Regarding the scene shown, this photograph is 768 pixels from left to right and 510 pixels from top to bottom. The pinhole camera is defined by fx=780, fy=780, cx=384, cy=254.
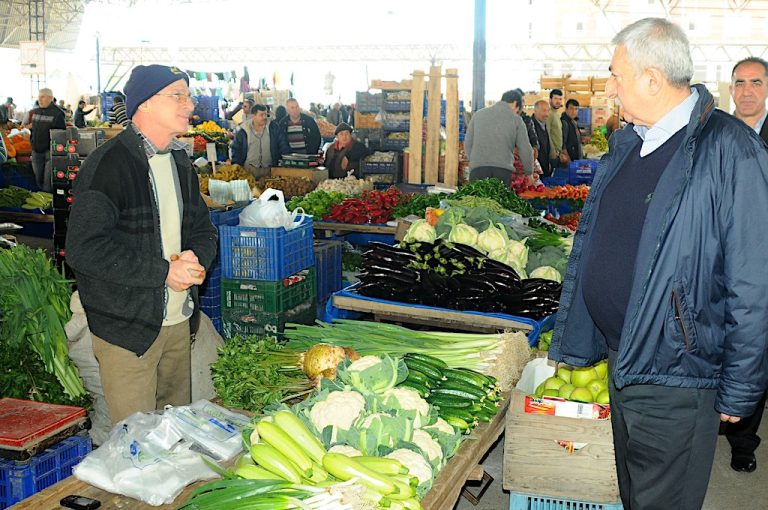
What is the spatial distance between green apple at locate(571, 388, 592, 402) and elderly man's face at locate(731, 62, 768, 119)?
2.36 metres

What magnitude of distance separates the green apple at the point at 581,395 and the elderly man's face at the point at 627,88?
1.48 m

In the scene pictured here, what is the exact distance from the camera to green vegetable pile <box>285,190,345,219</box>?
8031 mm

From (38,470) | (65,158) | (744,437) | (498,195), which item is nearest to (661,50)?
(38,470)

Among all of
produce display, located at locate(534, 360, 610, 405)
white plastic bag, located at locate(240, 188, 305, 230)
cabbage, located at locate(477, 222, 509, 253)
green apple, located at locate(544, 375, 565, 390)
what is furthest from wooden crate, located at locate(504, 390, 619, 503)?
white plastic bag, located at locate(240, 188, 305, 230)

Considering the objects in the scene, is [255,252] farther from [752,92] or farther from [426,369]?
[752,92]

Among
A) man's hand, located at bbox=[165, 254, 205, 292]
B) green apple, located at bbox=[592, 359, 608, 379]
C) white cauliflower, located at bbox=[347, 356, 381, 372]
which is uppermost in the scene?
man's hand, located at bbox=[165, 254, 205, 292]

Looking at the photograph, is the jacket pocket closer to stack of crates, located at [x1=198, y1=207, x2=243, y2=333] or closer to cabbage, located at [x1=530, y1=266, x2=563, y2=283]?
cabbage, located at [x1=530, y1=266, x2=563, y2=283]

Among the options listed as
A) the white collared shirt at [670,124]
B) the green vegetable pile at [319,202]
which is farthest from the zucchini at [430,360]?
the green vegetable pile at [319,202]

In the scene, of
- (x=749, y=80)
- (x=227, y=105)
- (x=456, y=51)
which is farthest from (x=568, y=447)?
(x=456, y=51)

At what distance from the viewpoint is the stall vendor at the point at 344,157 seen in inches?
422

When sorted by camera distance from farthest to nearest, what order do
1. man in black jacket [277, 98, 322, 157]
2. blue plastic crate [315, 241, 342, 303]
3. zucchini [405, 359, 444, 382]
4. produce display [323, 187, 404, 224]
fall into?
man in black jacket [277, 98, 322, 157]
produce display [323, 187, 404, 224]
blue plastic crate [315, 241, 342, 303]
zucchini [405, 359, 444, 382]

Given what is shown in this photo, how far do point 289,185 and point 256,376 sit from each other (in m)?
6.66

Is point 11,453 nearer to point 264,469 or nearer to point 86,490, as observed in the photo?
point 86,490

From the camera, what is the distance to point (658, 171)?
2.38 m
